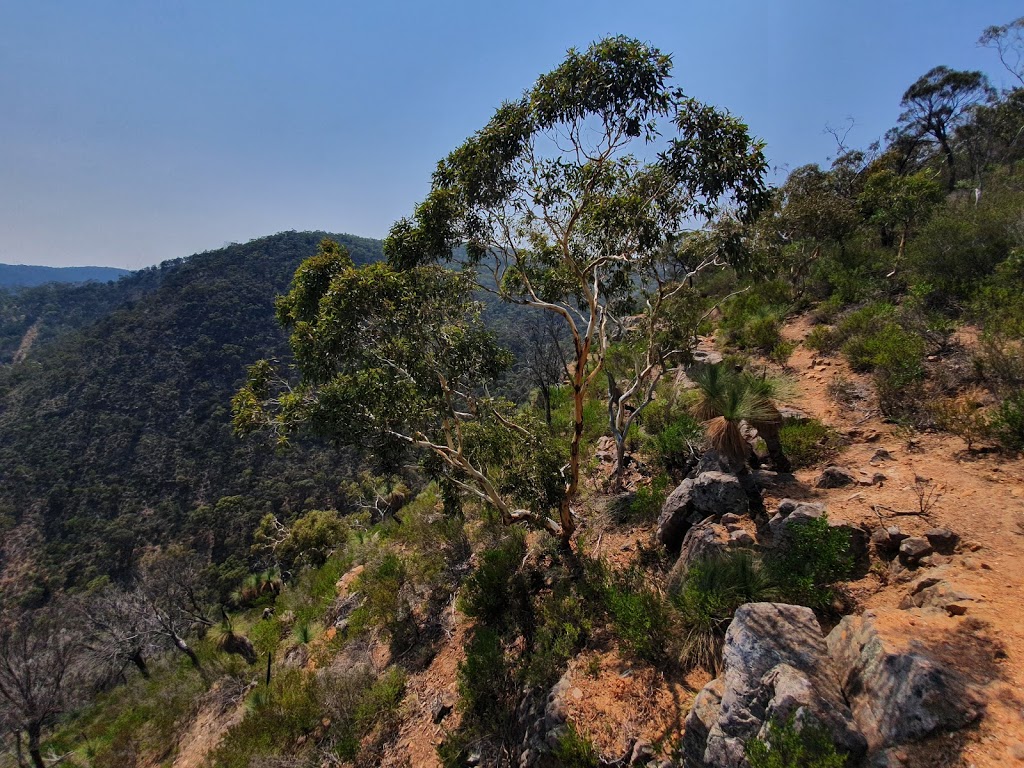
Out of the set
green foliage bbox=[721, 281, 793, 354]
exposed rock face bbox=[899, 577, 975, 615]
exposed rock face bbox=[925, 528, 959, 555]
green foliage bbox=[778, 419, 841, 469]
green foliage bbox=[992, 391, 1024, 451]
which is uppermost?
green foliage bbox=[721, 281, 793, 354]

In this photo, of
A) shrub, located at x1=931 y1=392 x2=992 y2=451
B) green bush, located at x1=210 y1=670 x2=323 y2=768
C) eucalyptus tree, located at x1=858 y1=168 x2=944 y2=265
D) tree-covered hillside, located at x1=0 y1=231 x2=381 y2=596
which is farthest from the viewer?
tree-covered hillside, located at x1=0 y1=231 x2=381 y2=596

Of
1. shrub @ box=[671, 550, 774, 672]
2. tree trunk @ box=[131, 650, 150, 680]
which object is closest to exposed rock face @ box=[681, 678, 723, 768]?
shrub @ box=[671, 550, 774, 672]

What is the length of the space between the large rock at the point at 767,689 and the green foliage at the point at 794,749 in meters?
0.10

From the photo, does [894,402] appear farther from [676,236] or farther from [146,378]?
[146,378]

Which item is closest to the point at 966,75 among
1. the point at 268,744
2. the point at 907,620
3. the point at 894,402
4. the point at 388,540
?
the point at 894,402

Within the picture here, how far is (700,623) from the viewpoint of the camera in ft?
15.3

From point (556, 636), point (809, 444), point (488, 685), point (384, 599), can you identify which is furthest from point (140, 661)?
point (809, 444)

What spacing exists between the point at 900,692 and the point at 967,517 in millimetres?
3176

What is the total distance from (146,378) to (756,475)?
8311cm

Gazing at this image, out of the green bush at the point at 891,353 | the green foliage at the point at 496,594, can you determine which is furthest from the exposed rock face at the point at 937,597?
the green bush at the point at 891,353

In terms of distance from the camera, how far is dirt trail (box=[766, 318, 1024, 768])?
283 centimetres

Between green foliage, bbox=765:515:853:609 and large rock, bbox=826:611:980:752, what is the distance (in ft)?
3.13

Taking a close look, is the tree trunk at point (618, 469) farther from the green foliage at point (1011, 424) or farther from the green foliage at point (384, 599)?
the green foliage at point (1011, 424)

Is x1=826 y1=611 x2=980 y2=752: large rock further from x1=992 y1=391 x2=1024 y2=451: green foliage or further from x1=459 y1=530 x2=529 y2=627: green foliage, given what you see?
x1=459 y1=530 x2=529 y2=627: green foliage
